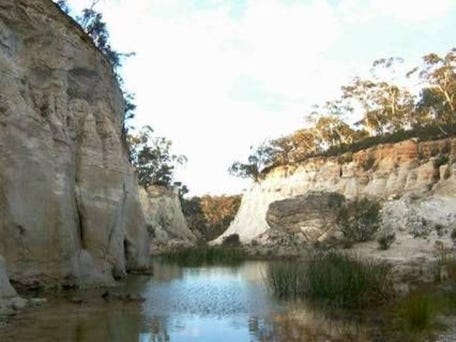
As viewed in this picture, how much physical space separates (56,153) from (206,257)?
18878 mm

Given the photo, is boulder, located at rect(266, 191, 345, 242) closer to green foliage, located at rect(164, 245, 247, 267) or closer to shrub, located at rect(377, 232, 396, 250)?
shrub, located at rect(377, 232, 396, 250)

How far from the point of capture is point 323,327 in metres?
12.5

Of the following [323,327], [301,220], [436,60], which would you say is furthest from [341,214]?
[323,327]

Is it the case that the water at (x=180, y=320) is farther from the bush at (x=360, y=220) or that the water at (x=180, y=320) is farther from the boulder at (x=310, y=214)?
the boulder at (x=310, y=214)

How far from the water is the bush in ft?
70.2

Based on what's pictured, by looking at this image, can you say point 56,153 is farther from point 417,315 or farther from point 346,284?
point 417,315

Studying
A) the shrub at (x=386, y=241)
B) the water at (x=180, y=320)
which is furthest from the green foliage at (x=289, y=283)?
the shrub at (x=386, y=241)

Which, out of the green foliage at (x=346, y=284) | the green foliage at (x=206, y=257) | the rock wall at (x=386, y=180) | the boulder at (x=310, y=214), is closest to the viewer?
the green foliage at (x=346, y=284)

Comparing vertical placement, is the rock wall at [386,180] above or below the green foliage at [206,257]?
above

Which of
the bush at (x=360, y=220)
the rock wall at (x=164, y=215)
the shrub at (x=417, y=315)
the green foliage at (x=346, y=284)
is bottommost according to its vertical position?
the shrub at (x=417, y=315)

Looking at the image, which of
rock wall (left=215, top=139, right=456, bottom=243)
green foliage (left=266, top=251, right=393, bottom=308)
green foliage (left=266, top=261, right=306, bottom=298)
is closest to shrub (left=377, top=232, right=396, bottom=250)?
rock wall (left=215, top=139, right=456, bottom=243)

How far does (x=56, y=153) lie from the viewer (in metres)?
20.3

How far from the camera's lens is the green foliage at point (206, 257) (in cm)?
3584

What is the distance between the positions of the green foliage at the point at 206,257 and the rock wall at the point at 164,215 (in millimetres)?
22656
